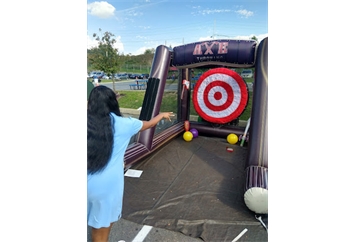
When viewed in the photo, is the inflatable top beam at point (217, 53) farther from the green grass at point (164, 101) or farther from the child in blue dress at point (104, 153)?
the child in blue dress at point (104, 153)

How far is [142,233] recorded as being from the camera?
1454mm

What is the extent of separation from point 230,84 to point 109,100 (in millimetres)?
2429

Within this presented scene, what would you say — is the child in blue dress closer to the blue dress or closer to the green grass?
the blue dress

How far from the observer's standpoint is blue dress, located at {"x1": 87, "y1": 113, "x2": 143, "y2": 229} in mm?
934

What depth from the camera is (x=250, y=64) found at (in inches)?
102

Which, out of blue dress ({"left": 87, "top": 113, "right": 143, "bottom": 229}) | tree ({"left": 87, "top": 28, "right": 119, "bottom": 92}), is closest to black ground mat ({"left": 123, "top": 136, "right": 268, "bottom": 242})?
blue dress ({"left": 87, "top": 113, "right": 143, "bottom": 229})

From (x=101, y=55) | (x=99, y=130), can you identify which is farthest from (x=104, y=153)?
(x=101, y=55)

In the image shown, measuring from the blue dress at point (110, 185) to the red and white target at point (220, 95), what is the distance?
233 centimetres

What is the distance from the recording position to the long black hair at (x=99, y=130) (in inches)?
35.7

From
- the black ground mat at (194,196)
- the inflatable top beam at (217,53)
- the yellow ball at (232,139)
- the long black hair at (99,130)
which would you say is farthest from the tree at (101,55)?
the yellow ball at (232,139)

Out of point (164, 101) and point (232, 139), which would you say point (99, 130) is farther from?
point (232, 139)

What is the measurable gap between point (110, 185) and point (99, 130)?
0.25 meters
